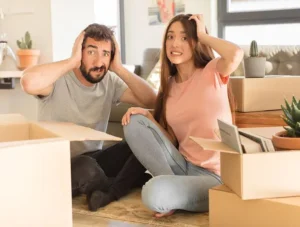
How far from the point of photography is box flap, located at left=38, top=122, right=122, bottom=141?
1319 millimetres

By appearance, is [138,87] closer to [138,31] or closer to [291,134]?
[291,134]

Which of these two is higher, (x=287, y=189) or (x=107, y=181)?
(x=287, y=189)

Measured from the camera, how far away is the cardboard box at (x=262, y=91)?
7.09 ft

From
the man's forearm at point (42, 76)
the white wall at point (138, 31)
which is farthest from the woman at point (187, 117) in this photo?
the white wall at point (138, 31)

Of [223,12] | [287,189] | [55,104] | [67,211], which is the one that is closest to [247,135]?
[287,189]

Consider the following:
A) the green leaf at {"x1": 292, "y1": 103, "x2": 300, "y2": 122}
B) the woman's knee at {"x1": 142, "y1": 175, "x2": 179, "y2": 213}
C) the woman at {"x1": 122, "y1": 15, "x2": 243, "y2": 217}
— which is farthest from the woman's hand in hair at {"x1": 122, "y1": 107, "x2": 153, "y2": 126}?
the green leaf at {"x1": 292, "y1": 103, "x2": 300, "y2": 122}

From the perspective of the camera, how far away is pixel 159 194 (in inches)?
70.0

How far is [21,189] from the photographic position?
1.12m

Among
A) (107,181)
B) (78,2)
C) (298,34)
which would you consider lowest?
(107,181)

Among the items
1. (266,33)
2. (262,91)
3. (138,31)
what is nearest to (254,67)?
(262,91)

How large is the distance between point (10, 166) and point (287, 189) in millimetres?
807

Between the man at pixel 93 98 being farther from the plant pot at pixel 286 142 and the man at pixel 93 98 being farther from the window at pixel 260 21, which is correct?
the window at pixel 260 21

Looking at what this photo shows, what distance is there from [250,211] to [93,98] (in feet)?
3.17

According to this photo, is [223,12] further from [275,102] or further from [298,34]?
[275,102]
